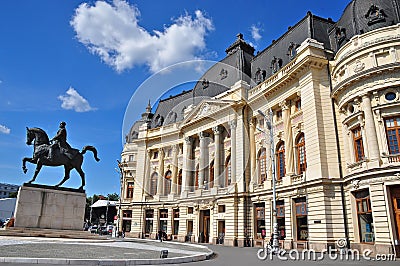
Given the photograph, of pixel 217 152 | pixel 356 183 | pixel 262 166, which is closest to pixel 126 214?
pixel 217 152

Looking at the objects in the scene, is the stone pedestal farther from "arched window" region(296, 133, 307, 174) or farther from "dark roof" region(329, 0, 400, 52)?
"dark roof" region(329, 0, 400, 52)

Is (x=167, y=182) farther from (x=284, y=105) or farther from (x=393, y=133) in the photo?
(x=393, y=133)

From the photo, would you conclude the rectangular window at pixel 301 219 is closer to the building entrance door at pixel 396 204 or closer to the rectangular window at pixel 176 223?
the building entrance door at pixel 396 204

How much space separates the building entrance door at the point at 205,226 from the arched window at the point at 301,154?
602 inches

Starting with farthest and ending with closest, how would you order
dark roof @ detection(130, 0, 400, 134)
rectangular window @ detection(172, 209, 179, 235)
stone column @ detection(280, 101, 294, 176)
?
rectangular window @ detection(172, 209, 179, 235), stone column @ detection(280, 101, 294, 176), dark roof @ detection(130, 0, 400, 134)

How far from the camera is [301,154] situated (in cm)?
3047

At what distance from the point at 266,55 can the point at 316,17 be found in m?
7.91

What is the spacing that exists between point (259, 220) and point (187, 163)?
15687 millimetres

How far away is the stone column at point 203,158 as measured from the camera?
142 ft

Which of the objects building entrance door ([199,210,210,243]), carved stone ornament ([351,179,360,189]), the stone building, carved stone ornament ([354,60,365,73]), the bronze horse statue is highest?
the stone building

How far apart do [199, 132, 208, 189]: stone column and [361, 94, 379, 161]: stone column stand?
76.4 feet

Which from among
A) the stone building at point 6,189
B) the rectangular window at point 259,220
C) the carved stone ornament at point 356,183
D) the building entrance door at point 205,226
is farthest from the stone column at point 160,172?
the stone building at point 6,189

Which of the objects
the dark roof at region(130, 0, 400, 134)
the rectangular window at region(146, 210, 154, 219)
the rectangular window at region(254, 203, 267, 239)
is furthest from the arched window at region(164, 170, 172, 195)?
the rectangular window at region(254, 203, 267, 239)

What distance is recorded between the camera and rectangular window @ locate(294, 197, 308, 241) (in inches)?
1103
